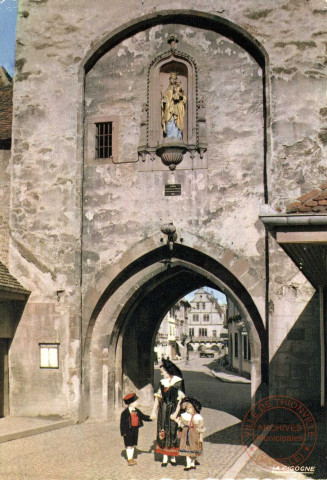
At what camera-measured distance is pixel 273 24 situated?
1430 cm

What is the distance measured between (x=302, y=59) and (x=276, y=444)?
8.20 meters

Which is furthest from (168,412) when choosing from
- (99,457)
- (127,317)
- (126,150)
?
(126,150)

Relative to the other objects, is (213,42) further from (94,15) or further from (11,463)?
(11,463)

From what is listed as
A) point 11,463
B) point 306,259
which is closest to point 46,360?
point 11,463

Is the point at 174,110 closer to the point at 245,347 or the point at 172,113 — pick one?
the point at 172,113

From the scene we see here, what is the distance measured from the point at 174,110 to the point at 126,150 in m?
1.48

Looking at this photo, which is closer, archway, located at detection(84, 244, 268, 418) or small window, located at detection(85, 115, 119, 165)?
archway, located at detection(84, 244, 268, 418)

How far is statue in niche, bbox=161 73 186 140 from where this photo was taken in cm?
1480

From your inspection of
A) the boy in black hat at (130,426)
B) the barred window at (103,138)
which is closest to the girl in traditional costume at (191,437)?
the boy in black hat at (130,426)

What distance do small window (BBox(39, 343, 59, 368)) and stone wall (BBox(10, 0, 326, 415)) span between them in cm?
20

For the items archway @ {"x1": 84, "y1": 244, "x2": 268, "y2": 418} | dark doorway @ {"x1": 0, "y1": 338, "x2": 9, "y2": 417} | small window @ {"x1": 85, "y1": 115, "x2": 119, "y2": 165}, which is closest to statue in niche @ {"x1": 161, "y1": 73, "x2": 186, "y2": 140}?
small window @ {"x1": 85, "y1": 115, "x2": 119, "y2": 165}

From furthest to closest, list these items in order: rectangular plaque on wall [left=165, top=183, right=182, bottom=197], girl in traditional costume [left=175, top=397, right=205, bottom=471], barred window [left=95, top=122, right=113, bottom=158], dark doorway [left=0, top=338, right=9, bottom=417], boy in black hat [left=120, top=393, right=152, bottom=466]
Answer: barred window [left=95, top=122, right=113, bottom=158] → rectangular plaque on wall [left=165, top=183, right=182, bottom=197] → dark doorway [left=0, top=338, right=9, bottom=417] → boy in black hat [left=120, top=393, right=152, bottom=466] → girl in traditional costume [left=175, top=397, right=205, bottom=471]

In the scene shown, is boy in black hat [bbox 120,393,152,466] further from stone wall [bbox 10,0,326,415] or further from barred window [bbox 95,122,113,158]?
barred window [bbox 95,122,113,158]

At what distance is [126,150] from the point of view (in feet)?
49.6
